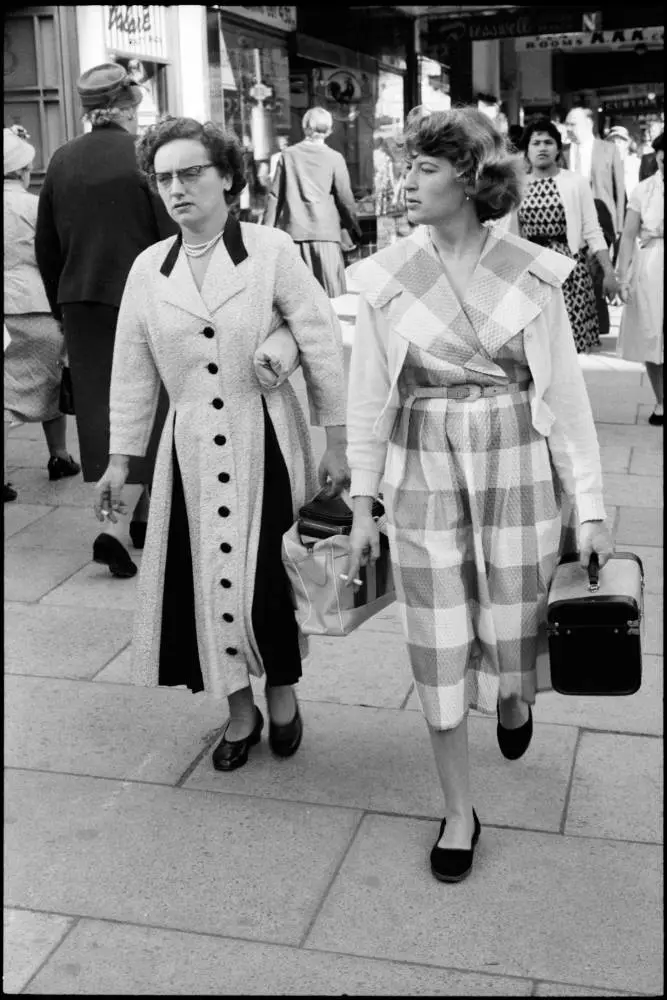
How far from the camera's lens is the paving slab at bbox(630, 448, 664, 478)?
757 cm

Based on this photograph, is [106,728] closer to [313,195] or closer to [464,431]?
[464,431]

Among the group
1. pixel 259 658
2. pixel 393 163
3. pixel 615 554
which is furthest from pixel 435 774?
pixel 393 163

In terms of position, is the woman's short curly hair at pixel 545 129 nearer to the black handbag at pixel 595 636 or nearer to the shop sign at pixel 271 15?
the black handbag at pixel 595 636

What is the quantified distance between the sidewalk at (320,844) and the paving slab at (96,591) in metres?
0.36

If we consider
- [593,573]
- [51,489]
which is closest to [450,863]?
[593,573]

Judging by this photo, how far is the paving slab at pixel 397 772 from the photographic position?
149 inches

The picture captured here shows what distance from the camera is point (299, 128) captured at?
15281 mm

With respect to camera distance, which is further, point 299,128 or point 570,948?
point 299,128

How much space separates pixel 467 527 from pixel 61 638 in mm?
2315

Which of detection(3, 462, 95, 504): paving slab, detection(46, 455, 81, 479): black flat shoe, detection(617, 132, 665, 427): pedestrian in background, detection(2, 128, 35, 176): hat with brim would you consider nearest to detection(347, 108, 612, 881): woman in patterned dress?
detection(3, 462, 95, 504): paving slab

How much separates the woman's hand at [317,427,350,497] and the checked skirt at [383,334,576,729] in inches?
15.5

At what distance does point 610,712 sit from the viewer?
14.4 feet

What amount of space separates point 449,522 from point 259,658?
82 cm

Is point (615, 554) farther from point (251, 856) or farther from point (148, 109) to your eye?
point (148, 109)
